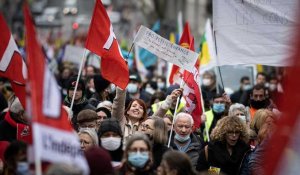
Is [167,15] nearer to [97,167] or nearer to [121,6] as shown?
[121,6]

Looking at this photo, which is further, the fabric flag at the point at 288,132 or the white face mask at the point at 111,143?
the white face mask at the point at 111,143

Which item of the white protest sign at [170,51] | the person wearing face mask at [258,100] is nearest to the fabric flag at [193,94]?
the white protest sign at [170,51]

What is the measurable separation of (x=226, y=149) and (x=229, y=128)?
A: 0.67 ft

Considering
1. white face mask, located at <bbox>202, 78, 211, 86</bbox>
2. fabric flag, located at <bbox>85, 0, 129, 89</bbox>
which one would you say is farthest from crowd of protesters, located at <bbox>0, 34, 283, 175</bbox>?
white face mask, located at <bbox>202, 78, 211, 86</bbox>

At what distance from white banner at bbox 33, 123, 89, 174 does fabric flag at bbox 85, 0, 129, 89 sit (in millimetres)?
4383

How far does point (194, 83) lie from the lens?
1255cm

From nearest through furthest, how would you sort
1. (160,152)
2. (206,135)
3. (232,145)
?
(160,152)
(232,145)
(206,135)

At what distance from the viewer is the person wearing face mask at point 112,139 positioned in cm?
942

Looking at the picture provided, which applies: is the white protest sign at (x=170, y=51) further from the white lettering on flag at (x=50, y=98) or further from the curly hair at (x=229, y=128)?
the white lettering on flag at (x=50, y=98)

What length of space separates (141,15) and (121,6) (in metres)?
4.03

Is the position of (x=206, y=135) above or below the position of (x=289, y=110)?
below

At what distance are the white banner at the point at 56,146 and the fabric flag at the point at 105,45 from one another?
438 centimetres

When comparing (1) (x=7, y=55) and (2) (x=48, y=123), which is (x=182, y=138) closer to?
(1) (x=7, y=55)

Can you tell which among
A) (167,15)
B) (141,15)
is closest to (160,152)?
(167,15)
